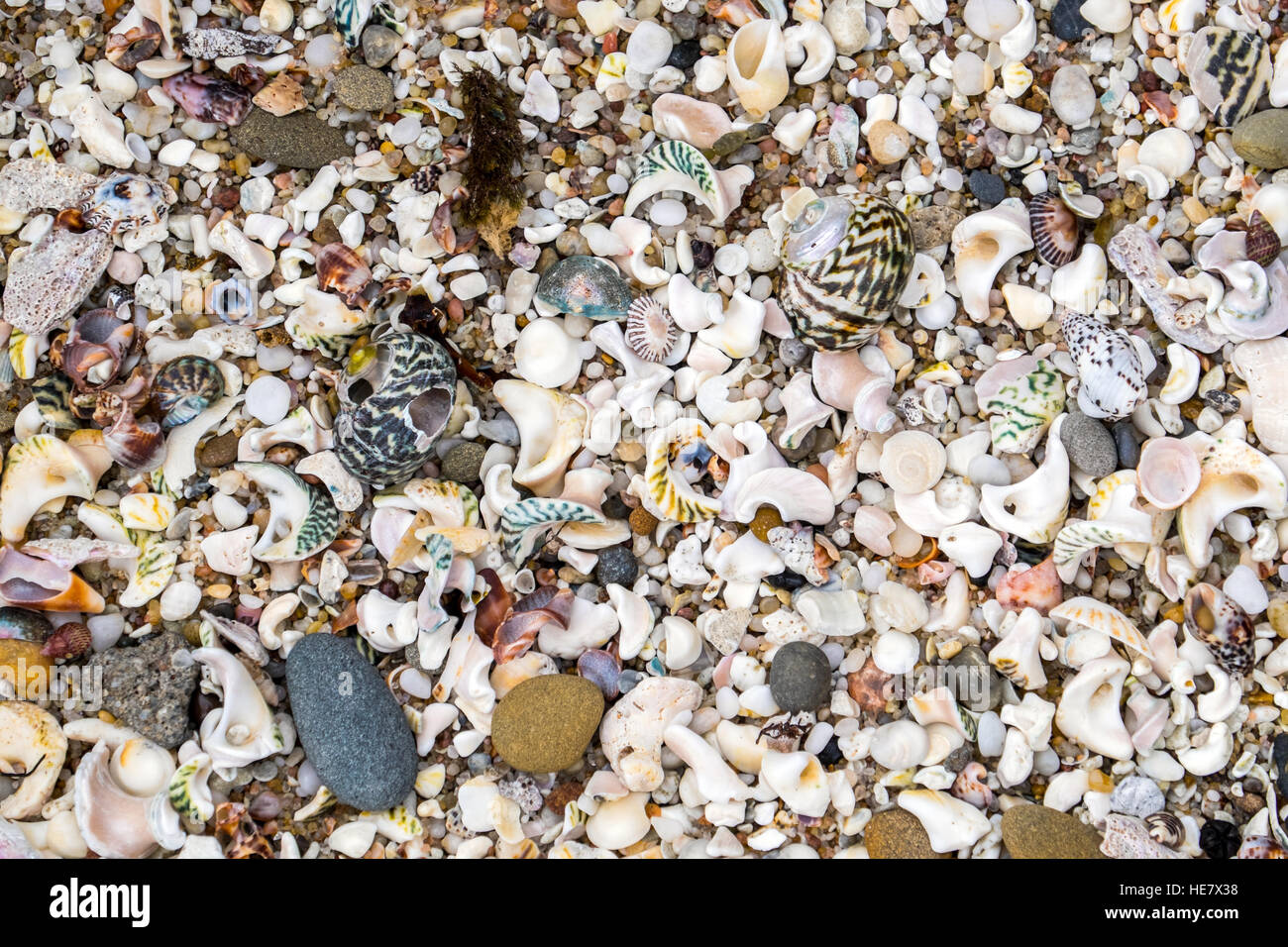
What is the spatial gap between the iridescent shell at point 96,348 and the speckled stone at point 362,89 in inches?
36.5

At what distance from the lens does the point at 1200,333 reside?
275 centimetres

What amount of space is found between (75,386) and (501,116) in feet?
4.80

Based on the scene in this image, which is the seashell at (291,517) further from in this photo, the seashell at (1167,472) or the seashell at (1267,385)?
the seashell at (1267,385)

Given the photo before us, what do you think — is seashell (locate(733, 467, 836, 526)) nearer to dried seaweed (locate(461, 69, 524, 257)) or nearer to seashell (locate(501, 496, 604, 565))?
seashell (locate(501, 496, 604, 565))

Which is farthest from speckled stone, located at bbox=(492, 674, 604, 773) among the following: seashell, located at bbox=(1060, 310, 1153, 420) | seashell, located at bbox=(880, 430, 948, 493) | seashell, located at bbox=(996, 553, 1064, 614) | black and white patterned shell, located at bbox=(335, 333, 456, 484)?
seashell, located at bbox=(1060, 310, 1153, 420)

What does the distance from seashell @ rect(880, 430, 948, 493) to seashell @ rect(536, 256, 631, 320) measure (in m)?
0.85

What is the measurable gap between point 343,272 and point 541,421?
71cm

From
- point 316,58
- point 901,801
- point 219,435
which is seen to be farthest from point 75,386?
point 901,801

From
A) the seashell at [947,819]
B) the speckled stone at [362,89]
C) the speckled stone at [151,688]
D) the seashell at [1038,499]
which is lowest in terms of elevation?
the speckled stone at [151,688]

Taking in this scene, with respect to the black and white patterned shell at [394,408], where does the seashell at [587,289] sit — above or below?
above

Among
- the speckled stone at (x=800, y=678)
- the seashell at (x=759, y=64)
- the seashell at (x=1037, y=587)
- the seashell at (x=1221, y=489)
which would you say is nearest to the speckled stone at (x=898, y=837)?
the speckled stone at (x=800, y=678)

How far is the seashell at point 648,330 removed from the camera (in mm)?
2848
